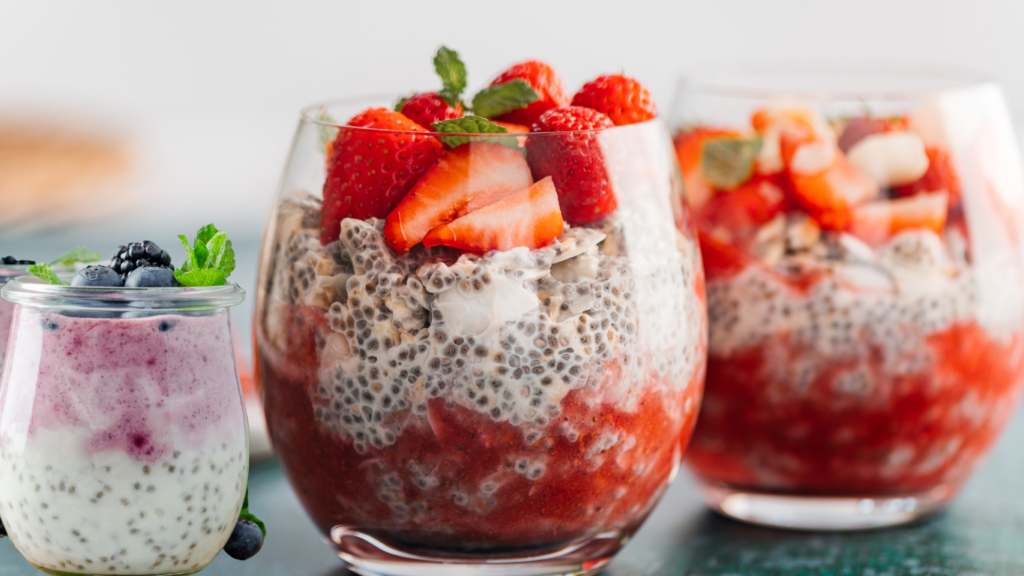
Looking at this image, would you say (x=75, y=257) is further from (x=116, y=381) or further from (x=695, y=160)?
(x=695, y=160)

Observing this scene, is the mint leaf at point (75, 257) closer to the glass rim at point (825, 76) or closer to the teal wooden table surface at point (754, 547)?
the teal wooden table surface at point (754, 547)

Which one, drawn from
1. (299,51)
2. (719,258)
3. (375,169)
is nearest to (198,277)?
(375,169)

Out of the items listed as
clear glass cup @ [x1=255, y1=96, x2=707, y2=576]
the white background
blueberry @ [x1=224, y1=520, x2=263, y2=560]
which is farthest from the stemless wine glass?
the white background

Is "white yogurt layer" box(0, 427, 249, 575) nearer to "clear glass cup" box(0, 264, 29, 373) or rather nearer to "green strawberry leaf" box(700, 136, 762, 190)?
"clear glass cup" box(0, 264, 29, 373)

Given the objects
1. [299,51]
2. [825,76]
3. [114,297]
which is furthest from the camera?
[299,51]

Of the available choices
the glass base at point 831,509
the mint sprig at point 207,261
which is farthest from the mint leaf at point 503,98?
the glass base at point 831,509

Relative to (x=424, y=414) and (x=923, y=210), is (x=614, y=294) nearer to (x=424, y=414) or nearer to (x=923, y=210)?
(x=424, y=414)
